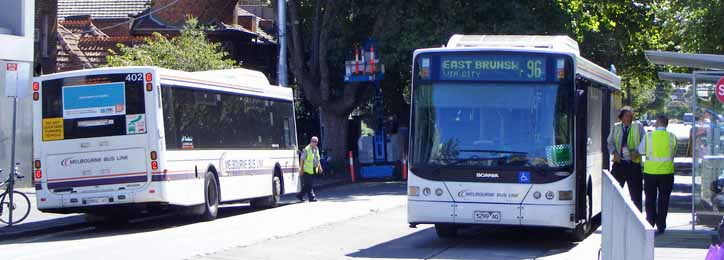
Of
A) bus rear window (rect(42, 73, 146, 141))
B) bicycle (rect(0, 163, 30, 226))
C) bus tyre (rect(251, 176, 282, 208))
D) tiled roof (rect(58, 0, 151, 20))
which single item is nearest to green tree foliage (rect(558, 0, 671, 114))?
bus tyre (rect(251, 176, 282, 208))

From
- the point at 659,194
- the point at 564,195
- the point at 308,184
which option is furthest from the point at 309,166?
the point at 564,195

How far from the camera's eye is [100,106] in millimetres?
17531

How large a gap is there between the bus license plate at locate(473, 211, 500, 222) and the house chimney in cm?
3069

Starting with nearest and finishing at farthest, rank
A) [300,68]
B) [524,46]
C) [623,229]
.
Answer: [623,229]
[524,46]
[300,68]

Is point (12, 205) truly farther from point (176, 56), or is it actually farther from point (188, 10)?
point (188, 10)

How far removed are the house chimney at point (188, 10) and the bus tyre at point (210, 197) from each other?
24.0 metres

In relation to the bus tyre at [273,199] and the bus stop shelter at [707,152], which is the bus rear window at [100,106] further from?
the bus stop shelter at [707,152]

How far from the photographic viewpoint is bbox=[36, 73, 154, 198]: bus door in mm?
17422

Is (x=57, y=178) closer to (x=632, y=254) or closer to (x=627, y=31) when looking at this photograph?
(x=632, y=254)

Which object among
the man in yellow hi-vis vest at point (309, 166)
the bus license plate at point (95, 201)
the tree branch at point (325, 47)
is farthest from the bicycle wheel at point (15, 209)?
the tree branch at point (325, 47)

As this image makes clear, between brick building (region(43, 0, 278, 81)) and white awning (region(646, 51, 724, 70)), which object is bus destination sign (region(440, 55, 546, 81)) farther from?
brick building (region(43, 0, 278, 81))

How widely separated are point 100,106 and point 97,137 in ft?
1.70

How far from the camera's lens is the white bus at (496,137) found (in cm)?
1395

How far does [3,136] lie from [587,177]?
53.7 ft
